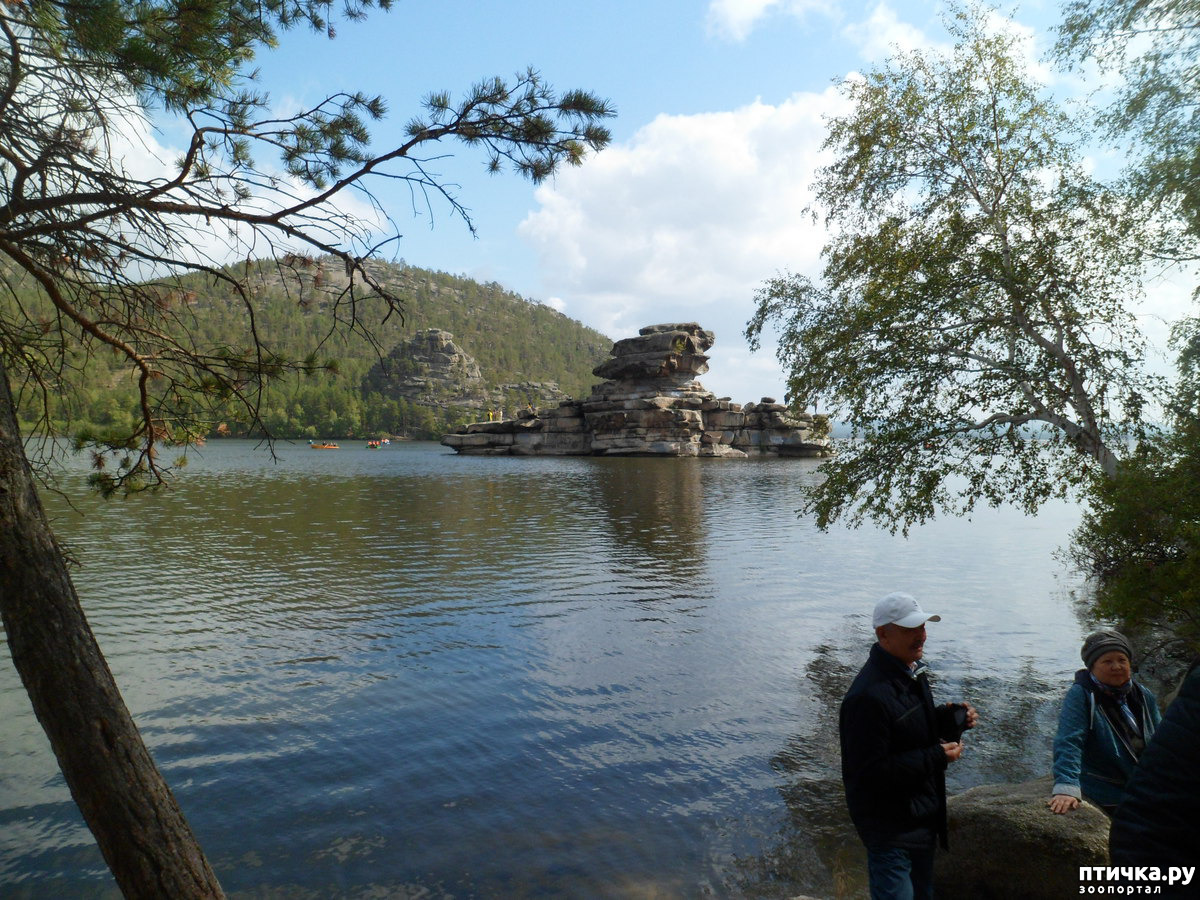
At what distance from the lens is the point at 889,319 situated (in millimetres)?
11930

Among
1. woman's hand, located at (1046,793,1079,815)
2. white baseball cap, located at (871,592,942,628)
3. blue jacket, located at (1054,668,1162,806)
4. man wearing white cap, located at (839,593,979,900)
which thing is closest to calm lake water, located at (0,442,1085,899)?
woman's hand, located at (1046,793,1079,815)

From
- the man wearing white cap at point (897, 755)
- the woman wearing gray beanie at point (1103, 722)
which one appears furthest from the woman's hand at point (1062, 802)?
the man wearing white cap at point (897, 755)

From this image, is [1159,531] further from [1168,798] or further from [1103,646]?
[1168,798]

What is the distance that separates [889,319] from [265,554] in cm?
1911

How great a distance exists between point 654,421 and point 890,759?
8378 centimetres

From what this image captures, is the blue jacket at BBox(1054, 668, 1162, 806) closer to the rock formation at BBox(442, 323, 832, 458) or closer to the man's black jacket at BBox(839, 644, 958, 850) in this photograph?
the man's black jacket at BBox(839, 644, 958, 850)

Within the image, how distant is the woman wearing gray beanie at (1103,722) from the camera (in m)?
4.59

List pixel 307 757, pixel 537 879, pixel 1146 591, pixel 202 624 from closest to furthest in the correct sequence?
pixel 537 879 < pixel 307 757 < pixel 1146 591 < pixel 202 624

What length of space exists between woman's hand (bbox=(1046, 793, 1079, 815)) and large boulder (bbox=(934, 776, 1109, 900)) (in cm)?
27

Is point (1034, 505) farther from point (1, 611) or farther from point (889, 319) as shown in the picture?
point (1, 611)

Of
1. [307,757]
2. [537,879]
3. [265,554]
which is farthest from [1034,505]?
[265,554]

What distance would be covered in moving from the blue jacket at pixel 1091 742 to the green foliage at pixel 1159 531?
4850mm

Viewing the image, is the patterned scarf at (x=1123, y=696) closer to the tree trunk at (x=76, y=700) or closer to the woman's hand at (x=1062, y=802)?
the woman's hand at (x=1062, y=802)

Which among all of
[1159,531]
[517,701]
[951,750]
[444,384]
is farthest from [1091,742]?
[444,384]
